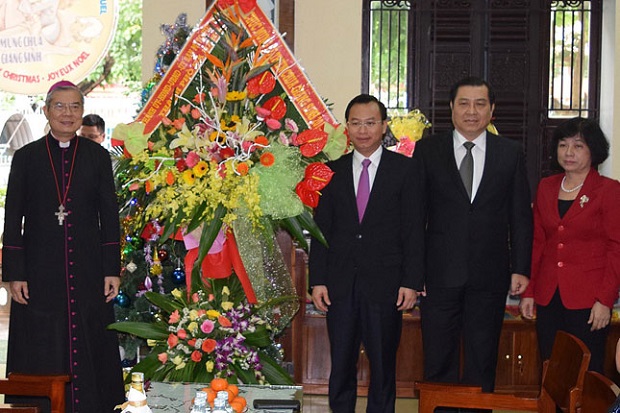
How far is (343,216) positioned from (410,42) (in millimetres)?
2826

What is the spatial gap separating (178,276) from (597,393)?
2.29 metres

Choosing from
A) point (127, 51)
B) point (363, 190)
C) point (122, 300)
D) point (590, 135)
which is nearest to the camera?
point (590, 135)

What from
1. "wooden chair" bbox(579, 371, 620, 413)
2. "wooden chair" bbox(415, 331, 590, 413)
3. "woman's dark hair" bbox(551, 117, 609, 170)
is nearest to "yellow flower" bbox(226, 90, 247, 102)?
"woman's dark hair" bbox(551, 117, 609, 170)

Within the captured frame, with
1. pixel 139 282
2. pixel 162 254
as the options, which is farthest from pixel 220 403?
pixel 139 282

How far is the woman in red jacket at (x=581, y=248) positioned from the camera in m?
3.38

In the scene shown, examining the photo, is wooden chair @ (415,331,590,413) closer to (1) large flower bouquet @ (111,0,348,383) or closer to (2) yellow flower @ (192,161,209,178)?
(1) large flower bouquet @ (111,0,348,383)

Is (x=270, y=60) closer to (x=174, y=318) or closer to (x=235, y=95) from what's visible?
(x=235, y=95)

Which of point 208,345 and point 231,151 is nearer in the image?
point 208,345

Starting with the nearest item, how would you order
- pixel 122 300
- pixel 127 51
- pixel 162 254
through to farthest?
1. pixel 162 254
2. pixel 122 300
3. pixel 127 51

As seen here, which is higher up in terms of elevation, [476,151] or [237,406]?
[476,151]

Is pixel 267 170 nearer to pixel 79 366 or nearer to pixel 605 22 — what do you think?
pixel 79 366

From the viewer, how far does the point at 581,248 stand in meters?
3.41

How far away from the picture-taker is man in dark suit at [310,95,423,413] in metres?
3.54

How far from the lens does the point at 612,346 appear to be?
4.62 m
